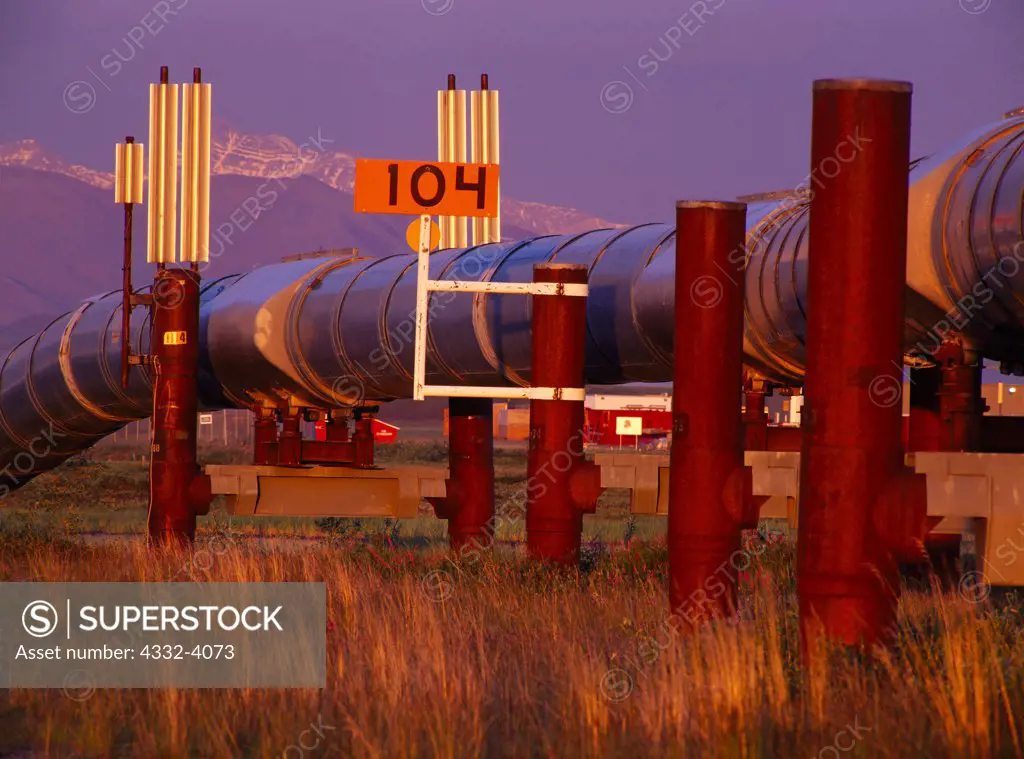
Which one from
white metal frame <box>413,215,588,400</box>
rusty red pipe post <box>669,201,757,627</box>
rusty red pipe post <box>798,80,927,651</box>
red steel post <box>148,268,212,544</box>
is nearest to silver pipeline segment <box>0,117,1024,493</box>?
rusty red pipe post <box>669,201,757,627</box>

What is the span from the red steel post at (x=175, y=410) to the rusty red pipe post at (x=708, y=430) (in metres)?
8.97

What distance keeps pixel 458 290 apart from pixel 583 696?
16.1 ft

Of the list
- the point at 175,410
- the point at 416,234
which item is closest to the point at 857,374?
the point at 416,234

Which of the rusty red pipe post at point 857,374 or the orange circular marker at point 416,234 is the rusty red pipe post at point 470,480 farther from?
the rusty red pipe post at point 857,374

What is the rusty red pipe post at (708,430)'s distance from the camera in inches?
417

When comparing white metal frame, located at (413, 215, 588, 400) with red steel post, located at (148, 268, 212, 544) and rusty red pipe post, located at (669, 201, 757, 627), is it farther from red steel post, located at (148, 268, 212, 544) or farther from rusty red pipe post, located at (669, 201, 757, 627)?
red steel post, located at (148, 268, 212, 544)

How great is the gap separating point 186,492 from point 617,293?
6.46 meters

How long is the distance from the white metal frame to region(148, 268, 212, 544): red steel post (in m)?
6.05

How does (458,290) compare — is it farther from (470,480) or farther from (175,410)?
(175,410)

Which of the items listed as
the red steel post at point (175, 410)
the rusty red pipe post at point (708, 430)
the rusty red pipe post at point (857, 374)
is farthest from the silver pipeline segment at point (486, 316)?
the rusty red pipe post at point (857, 374)

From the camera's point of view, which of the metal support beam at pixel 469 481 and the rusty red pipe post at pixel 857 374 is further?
the metal support beam at pixel 469 481

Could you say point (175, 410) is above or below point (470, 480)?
above

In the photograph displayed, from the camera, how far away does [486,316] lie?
15.5m

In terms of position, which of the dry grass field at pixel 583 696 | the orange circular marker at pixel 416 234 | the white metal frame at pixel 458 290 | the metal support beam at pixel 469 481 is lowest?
the dry grass field at pixel 583 696
